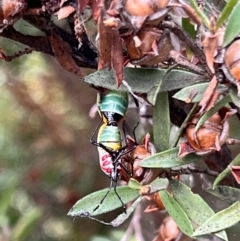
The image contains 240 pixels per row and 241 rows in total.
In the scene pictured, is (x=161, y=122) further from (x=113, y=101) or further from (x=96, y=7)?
(x=96, y=7)

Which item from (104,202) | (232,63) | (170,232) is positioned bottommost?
(170,232)

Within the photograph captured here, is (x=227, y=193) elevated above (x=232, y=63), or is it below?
below

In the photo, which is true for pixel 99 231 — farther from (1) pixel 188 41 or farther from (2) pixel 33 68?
(1) pixel 188 41

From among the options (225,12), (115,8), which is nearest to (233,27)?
(225,12)

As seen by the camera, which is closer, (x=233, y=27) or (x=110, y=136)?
(x=233, y=27)

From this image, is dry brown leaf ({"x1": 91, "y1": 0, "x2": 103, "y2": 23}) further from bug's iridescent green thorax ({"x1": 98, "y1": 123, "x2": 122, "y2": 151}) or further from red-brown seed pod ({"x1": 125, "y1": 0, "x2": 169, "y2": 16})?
bug's iridescent green thorax ({"x1": 98, "y1": 123, "x2": 122, "y2": 151})

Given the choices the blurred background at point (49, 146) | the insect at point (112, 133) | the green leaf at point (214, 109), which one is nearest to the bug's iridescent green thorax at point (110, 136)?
the insect at point (112, 133)

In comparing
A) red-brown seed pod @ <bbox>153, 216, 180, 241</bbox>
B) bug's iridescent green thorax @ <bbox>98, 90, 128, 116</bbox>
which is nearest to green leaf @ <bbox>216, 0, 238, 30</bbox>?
bug's iridescent green thorax @ <bbox>98, 90, 128, 116</bbox>
